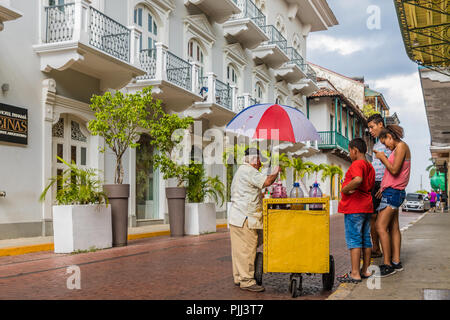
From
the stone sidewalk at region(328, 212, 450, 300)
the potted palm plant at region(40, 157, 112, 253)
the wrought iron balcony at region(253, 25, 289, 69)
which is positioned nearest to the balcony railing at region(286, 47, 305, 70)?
the wrought iron balcony at region(253, 25, 289, 69)

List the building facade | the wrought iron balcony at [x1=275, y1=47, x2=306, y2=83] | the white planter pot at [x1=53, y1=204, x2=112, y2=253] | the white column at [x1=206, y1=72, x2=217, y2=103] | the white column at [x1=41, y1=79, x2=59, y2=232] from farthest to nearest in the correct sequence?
the wrought iron balcony at [x1=275, y1=47, x2=306, y2=83]
the white column at [x1=206, y1=72, x2=217, y2=103]
the white column at [x1=41, y1=79, x2=59, y2=232]
the building facade
the white planter pot at [x1=53, y1=204, x2=112, y2=253]

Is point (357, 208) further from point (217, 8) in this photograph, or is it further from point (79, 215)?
point (217, 8)

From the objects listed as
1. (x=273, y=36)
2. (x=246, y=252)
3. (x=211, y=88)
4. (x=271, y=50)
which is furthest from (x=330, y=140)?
(x=246, y=252)

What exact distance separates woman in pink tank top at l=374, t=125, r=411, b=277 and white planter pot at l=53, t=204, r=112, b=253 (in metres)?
5.66

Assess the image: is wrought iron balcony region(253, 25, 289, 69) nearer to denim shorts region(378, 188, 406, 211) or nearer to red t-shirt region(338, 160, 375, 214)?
denim shorts region(378, 188, 406, 211)

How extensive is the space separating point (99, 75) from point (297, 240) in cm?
1029

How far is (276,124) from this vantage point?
22.0 feet

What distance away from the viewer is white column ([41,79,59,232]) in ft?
41.0

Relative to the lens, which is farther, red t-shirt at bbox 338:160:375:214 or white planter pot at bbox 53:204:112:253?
white planter pot at bbox 53:204:112:253

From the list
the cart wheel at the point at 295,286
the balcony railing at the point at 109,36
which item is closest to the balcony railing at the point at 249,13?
the balcony railing at the point at 109,36

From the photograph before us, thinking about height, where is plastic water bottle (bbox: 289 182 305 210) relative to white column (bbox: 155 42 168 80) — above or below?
below

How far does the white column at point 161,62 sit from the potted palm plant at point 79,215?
19.1 ft

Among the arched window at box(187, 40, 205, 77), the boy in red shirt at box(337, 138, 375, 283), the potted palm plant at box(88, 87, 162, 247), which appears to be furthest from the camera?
the arched window at box(187, 40, 205, 77)

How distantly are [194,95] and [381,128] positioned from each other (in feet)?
36.7
